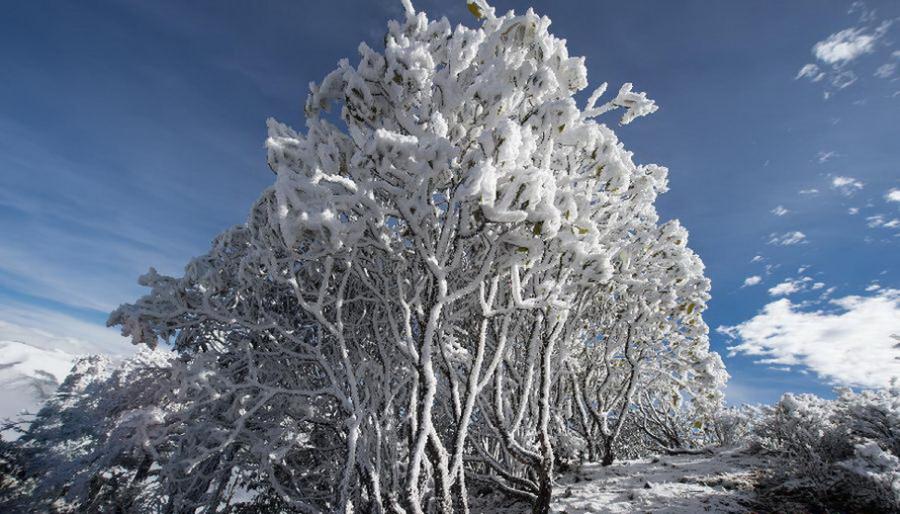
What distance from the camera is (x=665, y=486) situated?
873cm

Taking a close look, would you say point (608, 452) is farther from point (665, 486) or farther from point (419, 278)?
point (419, 278)

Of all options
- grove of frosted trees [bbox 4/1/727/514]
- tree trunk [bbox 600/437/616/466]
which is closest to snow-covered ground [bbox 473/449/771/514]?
tree trunk [bbox 600/437/616/466]

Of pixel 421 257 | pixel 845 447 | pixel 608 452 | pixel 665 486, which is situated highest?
pixel 421 257

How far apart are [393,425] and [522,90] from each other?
268 inches

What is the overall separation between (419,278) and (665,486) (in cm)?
719

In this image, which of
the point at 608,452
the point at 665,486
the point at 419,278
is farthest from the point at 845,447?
the point at 419,278

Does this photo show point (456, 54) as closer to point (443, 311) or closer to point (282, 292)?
point (443, 311)

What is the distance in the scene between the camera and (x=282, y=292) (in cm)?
933

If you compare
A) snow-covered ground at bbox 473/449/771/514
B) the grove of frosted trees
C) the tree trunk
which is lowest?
snow-covered ground at bbox 473/449/771/514

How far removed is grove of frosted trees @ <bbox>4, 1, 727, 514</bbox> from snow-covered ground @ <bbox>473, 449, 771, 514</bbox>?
0.91 metres

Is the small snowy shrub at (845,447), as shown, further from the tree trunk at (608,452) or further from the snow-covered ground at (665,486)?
the tree trunk at (608,452)

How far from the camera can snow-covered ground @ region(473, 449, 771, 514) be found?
7.65 m

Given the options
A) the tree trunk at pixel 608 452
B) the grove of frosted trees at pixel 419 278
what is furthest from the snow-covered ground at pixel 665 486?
the grove of frosted trees at pixel 419 278

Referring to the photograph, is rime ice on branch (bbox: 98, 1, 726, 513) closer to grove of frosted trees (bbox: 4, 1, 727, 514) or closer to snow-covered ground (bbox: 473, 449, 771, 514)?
grove of frosted trees (bbox: 4, 1, 727, 514)
